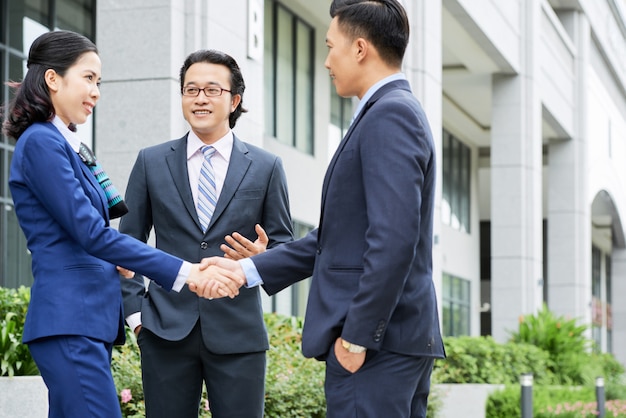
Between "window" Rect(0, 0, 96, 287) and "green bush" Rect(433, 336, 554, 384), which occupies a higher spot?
"window" Rect(0, 0, 96, 287)

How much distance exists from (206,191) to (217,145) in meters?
0.26

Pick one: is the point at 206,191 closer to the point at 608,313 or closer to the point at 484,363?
the point at 484,363

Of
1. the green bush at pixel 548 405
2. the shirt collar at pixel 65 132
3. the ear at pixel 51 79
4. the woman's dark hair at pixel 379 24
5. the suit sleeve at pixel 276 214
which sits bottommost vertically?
the green bush at pixel 548 405

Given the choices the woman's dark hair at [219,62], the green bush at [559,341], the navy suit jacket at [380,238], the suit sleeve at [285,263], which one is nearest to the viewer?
the navy suit jacket at [380,238]

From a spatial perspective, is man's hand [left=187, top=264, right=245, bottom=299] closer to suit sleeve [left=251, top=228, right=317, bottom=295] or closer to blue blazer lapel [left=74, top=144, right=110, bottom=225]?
suit sleeve [left=251, top=228, right=317, bottom=295]

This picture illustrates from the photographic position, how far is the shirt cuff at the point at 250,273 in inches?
195

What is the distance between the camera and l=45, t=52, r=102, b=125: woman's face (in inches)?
181

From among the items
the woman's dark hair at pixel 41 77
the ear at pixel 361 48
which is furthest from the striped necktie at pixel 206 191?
the ear at pixel 361 48

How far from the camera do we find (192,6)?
10555 millimetres

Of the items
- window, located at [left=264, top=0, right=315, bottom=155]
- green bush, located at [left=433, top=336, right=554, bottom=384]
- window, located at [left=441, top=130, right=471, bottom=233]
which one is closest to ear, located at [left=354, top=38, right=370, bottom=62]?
green bush, located at [left=433, top=336, right=554, bottom=384]

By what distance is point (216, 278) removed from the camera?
194 inches

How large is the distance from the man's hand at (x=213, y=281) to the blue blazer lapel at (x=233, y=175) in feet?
1.32

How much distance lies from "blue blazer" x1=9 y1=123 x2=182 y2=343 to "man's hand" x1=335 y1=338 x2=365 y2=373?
1005 mm

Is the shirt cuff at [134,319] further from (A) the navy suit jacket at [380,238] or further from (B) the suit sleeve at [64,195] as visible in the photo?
(A) the navy suit jacket at [380,238]
